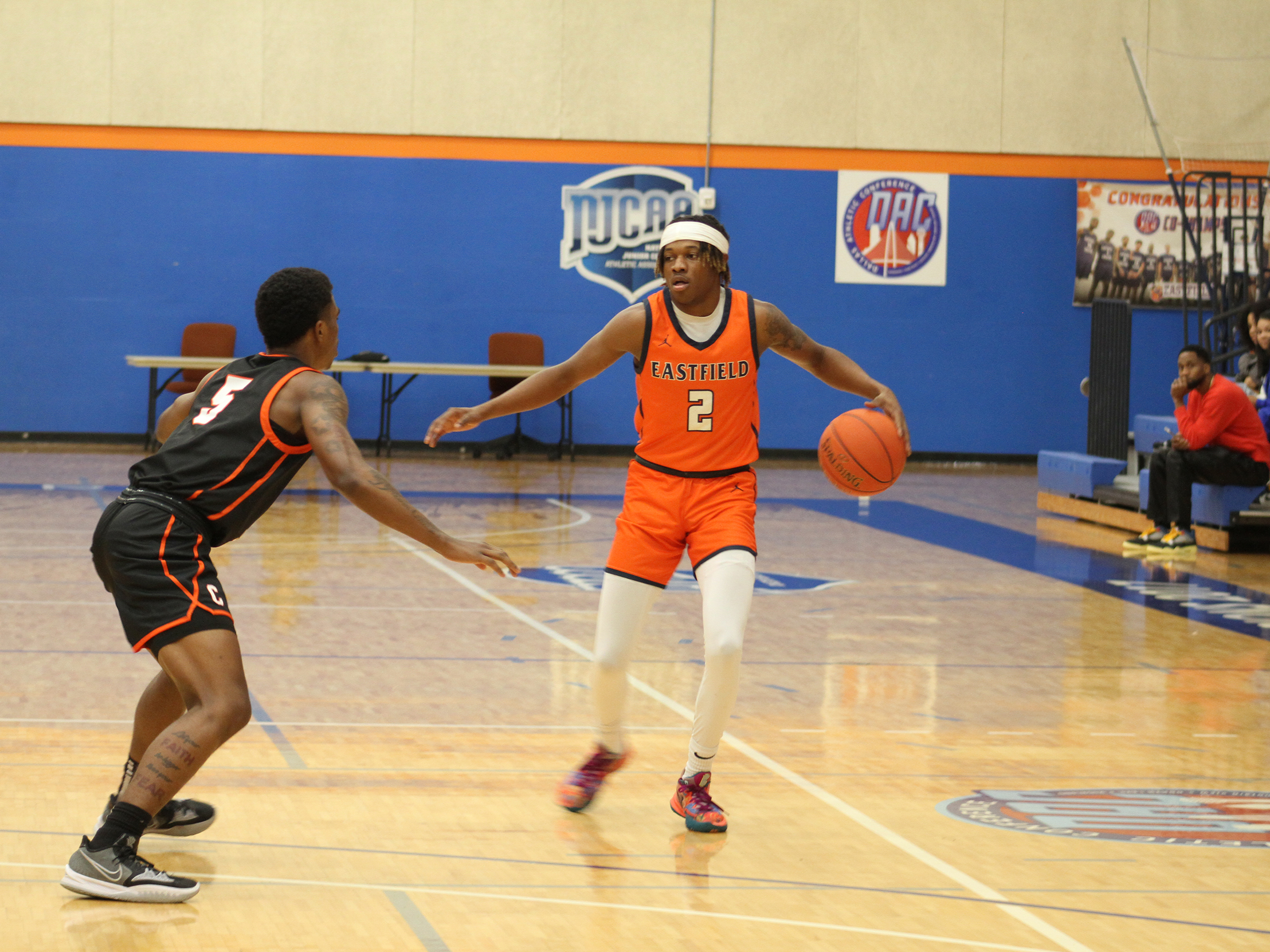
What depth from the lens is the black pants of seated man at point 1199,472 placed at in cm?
1009

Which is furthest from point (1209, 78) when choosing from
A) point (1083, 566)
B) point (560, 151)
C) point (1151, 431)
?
point (1083, 566)

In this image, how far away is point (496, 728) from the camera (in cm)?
508

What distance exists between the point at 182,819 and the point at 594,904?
110 centimetres

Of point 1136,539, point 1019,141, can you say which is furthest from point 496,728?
point 1019,141

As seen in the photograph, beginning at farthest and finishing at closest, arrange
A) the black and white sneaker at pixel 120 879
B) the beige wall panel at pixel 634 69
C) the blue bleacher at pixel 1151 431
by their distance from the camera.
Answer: the beige wall panel at pixel 634 69 < the blue bleacher at pixel 1151 431 < the black and white sneaker at pixel 120 879

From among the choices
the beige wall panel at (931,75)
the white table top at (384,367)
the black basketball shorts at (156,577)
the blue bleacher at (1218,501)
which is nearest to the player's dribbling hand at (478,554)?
the black basketball shorts at (156,577)

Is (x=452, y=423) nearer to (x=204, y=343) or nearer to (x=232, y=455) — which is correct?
(x=232, y=455)

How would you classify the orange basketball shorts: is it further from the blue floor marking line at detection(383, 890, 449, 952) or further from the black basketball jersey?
the blue floor marking line at detection(383, 890, 449, 952)

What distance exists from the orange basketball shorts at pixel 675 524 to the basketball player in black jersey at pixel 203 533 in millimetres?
660

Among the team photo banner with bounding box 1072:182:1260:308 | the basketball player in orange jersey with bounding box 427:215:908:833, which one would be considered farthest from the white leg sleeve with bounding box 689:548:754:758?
the team photo banner with bounding box 1072:182:1260:308

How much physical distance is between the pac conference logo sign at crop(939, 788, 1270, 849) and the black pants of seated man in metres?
6.06

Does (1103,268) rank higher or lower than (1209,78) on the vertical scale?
lower

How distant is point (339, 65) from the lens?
16.1 m

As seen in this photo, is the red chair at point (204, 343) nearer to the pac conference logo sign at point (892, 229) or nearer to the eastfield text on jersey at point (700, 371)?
the pac conference logo sign at point (892, 229)
